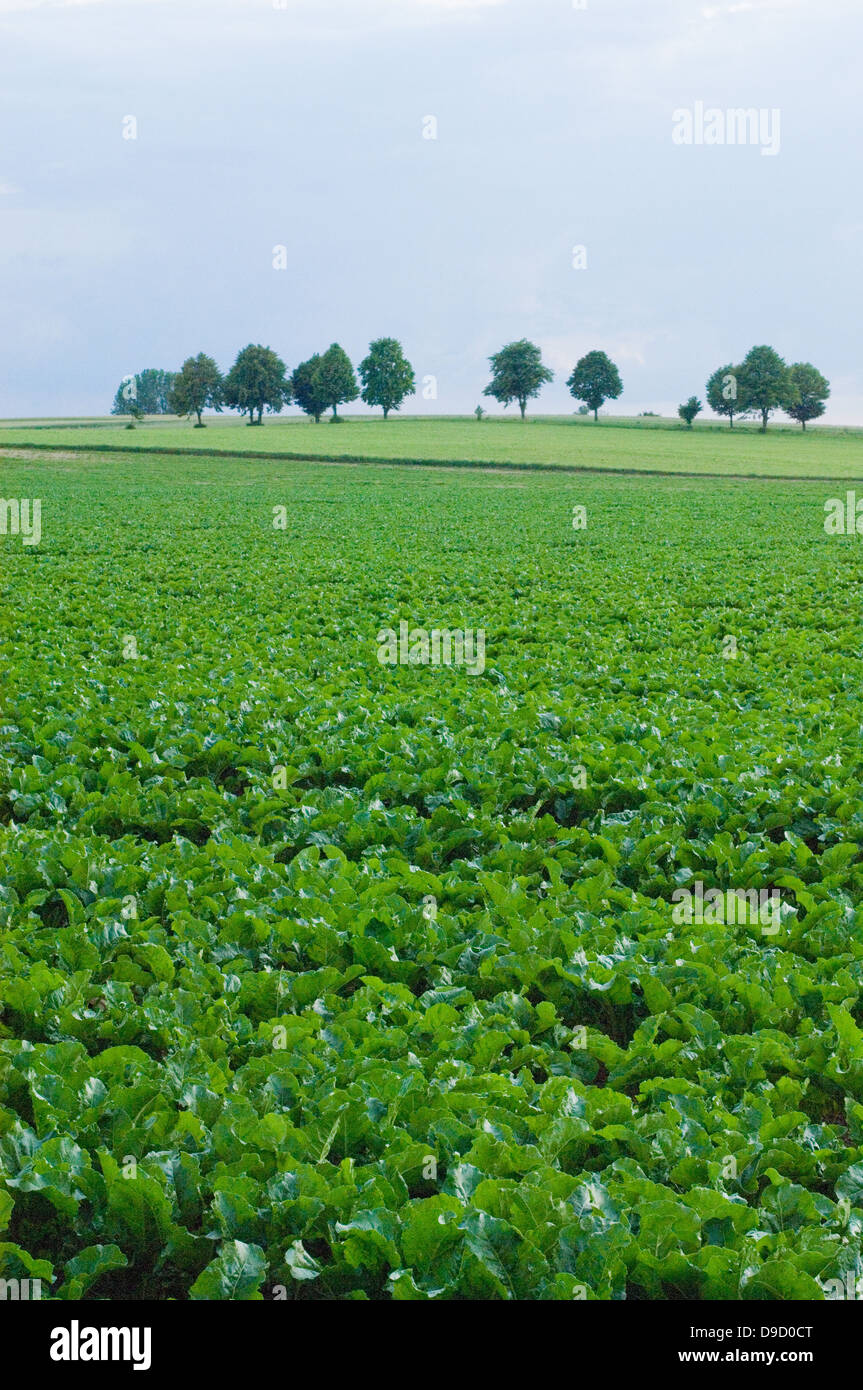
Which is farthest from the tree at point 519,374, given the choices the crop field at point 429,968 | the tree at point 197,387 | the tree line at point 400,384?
the crop field at point 429,968

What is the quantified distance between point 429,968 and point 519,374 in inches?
4718

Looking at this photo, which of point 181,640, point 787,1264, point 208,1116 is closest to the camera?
point 787,1264

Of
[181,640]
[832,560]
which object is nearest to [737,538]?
[832,560]

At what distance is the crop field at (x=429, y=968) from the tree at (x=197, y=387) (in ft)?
358

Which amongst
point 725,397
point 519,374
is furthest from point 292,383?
point 725,397

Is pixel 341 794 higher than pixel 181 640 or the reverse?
the reverse

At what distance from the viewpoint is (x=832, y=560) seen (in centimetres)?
2292

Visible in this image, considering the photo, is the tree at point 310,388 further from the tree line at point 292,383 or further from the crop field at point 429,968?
the crop field at point 429,968

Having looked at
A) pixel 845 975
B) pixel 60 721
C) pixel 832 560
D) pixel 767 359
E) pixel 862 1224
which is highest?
pixel 767 359

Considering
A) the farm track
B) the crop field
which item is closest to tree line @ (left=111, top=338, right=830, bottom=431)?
the farm track

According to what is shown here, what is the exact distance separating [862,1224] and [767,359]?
119 metres

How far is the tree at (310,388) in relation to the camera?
111 meters

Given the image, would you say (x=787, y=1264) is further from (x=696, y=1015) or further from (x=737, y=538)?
(x=737, y=538)

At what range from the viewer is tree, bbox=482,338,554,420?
119 meters
